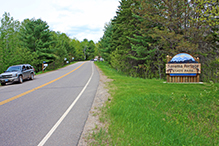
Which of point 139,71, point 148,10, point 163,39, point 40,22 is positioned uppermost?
point 40,22

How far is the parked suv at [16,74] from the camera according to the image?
52.4 feet

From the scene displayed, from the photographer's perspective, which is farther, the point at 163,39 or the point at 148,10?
the point at 148,10

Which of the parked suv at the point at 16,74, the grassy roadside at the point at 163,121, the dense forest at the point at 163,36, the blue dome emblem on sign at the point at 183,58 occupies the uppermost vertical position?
the dense forest at the point at 163,36

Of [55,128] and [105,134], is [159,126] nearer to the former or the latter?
[105,134]

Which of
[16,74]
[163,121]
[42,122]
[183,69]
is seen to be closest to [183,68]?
[183,69]

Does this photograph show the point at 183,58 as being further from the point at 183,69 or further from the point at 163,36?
the point at 163,36

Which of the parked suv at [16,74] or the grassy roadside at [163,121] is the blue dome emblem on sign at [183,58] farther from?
the parked suv at [16,74]

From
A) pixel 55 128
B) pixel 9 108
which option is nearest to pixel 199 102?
pixel 55 128

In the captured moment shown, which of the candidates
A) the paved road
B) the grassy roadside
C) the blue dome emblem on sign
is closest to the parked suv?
the paved road

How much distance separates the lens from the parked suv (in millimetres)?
15962

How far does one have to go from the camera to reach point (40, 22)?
3975 centimetres

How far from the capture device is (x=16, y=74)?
16.4 m

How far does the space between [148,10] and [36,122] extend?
627 inches

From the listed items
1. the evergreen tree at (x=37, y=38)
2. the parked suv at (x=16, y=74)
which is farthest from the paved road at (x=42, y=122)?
the evergreen tree at (x=37, y=38)
